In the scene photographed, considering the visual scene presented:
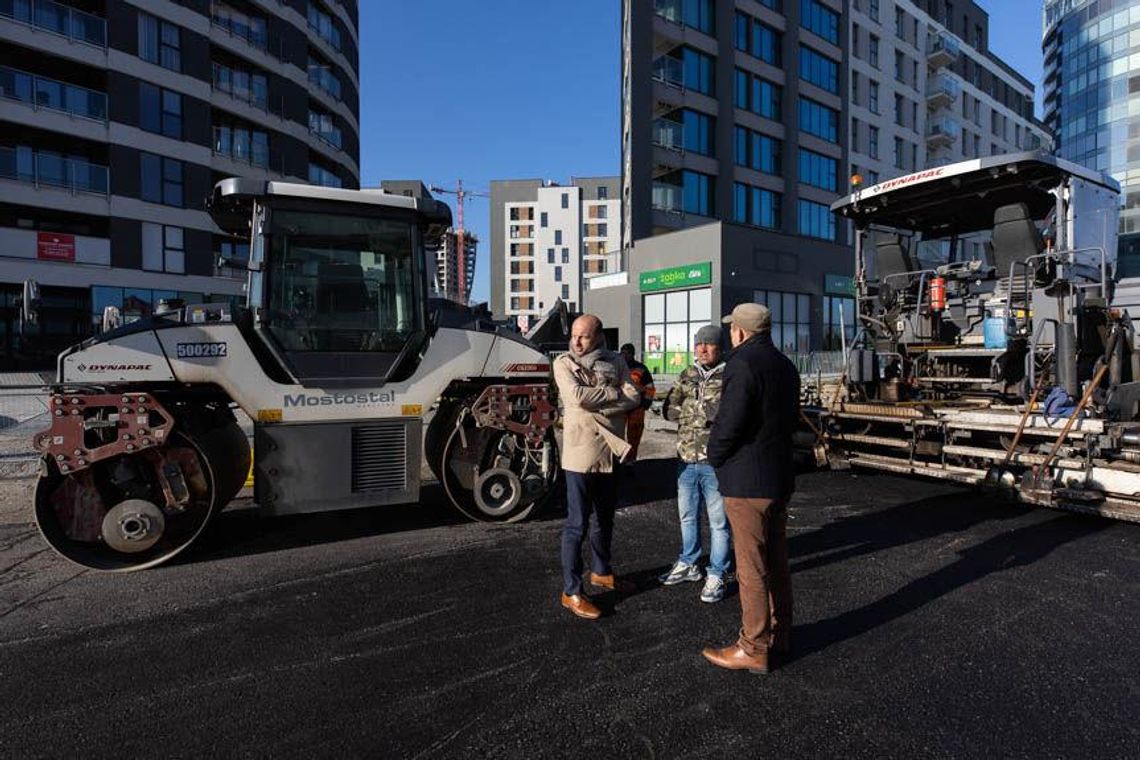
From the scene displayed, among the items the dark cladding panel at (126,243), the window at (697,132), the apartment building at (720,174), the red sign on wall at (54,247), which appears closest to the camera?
the red sign on wall at (54,247)

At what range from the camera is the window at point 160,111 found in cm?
2686

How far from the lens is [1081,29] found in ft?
201

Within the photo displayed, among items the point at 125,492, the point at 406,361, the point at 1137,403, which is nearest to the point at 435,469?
the point at 406,361

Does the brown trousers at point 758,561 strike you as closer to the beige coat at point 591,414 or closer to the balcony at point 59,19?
the beige coat at point 591,414

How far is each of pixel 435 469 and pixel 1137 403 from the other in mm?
6395

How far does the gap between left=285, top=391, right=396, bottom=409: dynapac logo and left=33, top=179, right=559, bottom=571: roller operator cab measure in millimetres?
11

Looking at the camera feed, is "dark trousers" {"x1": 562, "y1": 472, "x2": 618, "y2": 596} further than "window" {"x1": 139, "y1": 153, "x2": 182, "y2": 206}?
No

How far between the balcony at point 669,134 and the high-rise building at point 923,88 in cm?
1425

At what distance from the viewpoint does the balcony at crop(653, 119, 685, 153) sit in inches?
1246

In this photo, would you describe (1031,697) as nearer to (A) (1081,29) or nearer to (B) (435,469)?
(B) (435,469)

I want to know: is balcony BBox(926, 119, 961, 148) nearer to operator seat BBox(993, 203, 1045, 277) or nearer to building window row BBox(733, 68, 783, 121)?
building window row BBox(733, 68, 783, 121)

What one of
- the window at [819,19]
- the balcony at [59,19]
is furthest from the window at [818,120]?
the balcony at [59,19]

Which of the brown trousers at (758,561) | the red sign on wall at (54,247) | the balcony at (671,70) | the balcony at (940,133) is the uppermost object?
the balcony at (940,133)

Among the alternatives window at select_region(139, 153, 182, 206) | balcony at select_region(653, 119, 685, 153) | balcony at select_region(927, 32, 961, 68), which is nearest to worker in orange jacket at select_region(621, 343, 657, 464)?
balcony at select_region(653, 119, 685, 153)
